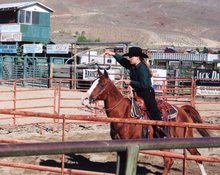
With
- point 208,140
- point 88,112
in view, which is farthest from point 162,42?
point 208,140

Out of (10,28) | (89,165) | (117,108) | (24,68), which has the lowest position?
(89,165)

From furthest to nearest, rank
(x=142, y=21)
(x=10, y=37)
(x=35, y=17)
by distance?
(x=142, y=21), (x=35, y=17), (x=10, y=37)

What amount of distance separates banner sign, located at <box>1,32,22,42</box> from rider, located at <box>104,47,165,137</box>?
34.8 meters

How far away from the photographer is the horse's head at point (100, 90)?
823cm

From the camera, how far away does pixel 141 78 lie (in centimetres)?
777

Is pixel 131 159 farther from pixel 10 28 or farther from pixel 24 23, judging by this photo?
pixel 24 23

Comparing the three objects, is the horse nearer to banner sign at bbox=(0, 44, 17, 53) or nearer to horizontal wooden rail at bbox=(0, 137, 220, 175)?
horizontal wooden rail at bbox=(0, 137, 220, 175)

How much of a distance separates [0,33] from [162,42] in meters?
49.5

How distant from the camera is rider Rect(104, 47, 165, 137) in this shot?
25.5 ft

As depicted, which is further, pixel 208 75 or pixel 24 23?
pixel 24 23

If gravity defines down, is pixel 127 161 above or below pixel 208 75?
below

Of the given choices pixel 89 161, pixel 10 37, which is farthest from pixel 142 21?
pixel 89 161

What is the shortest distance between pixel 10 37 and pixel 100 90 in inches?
1388

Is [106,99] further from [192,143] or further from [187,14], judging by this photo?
[187,14]
